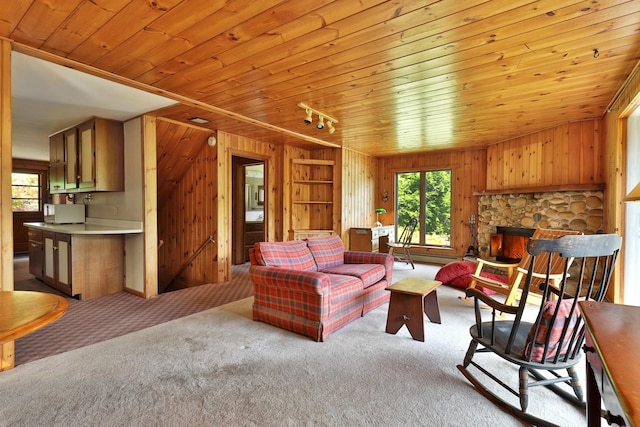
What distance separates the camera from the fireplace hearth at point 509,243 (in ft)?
17.0

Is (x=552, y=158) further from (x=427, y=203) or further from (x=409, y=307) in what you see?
(x=409, y=307)

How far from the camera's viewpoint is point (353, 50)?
236 cm

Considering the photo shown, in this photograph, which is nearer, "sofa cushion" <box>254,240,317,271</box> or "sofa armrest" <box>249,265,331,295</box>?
"sofa armrest" <box>249,265,331,295</box>

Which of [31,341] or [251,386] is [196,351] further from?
[31,341]

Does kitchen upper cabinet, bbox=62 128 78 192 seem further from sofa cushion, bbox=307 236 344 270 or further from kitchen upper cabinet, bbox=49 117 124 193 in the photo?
sofa cushion, bbox=307 236 344 270

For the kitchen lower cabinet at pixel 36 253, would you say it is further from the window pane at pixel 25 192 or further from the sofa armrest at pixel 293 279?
the window pane at pixel 25 192

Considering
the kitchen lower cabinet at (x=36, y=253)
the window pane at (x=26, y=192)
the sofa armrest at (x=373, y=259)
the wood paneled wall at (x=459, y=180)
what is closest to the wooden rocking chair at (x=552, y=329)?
the sofa armrest at (x=373, y=259)

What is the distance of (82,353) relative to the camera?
8.00 ft

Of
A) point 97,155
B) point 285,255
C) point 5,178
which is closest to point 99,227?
point 97,155

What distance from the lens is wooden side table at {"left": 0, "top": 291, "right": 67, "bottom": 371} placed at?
892mm

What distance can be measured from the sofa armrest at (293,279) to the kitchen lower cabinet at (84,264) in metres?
2.38

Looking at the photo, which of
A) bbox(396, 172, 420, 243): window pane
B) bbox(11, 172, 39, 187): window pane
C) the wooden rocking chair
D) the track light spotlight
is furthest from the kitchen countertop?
bbox(396, 172, 420, 243): window pane

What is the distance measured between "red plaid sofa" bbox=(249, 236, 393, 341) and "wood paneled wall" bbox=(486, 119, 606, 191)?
304cm

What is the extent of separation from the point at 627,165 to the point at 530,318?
2026 millimetres
